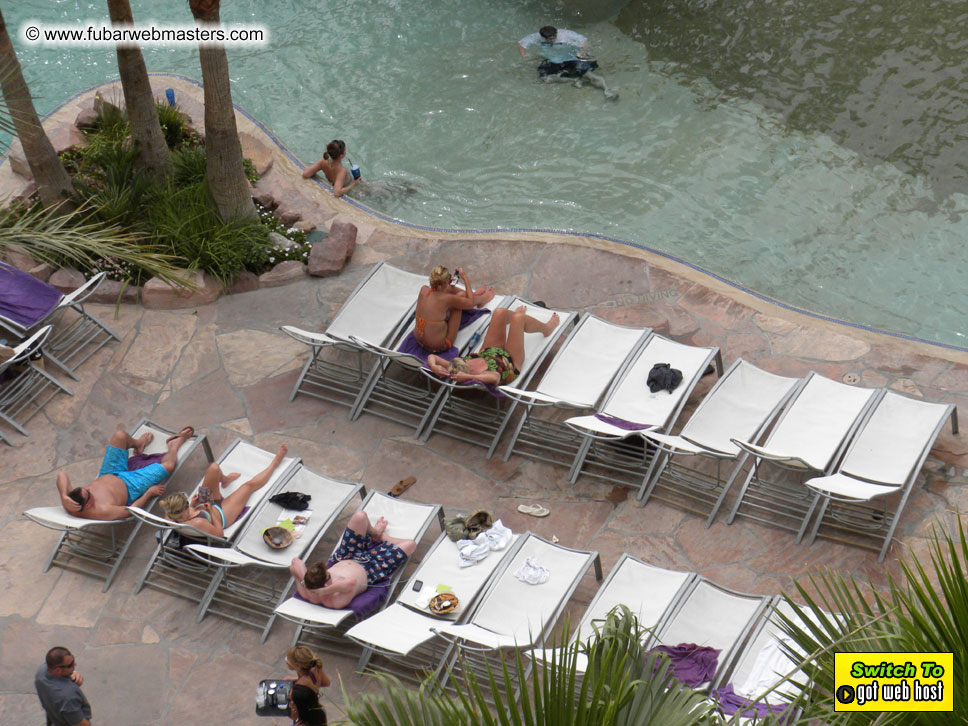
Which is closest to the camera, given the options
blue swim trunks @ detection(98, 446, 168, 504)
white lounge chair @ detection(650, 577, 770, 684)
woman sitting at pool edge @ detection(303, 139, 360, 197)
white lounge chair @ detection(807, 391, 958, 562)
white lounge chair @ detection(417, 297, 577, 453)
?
white lounge chair @ detection(650, 577, 770, 684)

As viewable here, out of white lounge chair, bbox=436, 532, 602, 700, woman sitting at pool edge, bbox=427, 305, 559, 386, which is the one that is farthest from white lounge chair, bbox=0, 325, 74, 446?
white lounge chair, bbox=436, 532, 602, 700

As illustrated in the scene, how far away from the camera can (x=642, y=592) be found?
7.29 metres

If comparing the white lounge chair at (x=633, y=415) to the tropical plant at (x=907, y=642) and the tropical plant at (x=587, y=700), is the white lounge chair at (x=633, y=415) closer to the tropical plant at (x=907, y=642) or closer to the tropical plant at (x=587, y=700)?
the tropical plant at (x=587, y=700)

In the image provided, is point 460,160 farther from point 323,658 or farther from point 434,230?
point 323,658

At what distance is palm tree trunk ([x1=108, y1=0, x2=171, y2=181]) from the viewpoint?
10.3 meters

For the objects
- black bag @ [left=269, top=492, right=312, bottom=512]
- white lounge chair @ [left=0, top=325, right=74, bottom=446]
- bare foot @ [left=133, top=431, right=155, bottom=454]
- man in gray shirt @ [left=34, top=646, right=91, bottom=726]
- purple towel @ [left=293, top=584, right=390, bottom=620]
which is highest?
white lounge chair @ [left=0, top=325, right=74, bottom=446]

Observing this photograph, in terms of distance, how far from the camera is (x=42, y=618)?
7883 mm

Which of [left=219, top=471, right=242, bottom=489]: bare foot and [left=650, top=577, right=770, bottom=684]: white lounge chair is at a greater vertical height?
[left=219, top=471, right=242, bottom=489]: bare foot

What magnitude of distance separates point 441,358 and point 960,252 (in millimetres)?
5582

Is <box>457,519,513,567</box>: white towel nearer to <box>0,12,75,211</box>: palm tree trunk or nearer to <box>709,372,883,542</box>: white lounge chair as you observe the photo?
<box>709,372,883,542</box>: white lounge chair

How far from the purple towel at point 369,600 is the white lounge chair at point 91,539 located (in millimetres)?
1678

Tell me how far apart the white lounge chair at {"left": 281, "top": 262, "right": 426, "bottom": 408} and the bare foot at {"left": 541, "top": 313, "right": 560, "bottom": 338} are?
1342 millimetres

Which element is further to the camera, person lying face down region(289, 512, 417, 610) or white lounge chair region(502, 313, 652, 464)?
white lounge chair region(502, 313, 652, 464)

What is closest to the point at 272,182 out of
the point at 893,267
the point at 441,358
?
the point at 441,358
